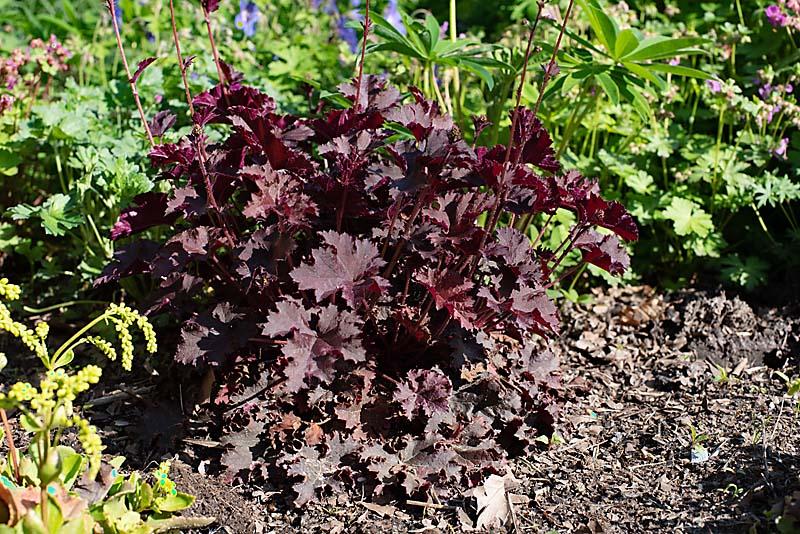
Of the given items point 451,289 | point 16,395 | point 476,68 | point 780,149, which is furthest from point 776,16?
point 16,395

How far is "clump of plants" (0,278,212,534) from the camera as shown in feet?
6.04

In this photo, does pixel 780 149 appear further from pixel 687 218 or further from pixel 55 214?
pixel 55 214

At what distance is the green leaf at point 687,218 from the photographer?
3479 millimetres

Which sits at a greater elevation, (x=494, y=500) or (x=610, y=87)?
(x=610, y=87)

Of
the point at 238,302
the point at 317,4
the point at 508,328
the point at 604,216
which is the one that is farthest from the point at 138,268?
the point at 317,4

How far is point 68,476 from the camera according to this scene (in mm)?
2193

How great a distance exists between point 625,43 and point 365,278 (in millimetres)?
1308

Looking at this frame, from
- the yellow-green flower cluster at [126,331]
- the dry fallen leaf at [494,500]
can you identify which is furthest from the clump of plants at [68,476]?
the dry fallen leaf at [494,500]

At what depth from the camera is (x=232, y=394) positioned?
8.43ft

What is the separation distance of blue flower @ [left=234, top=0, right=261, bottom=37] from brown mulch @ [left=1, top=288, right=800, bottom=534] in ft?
7.35

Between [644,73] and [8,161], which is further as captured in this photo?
[8,161]

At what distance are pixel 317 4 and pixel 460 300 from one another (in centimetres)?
375

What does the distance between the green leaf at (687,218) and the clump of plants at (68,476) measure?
2.15 meters

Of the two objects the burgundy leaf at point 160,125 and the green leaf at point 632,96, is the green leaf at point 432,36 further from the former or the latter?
the burgundy leaf at point 160,125
